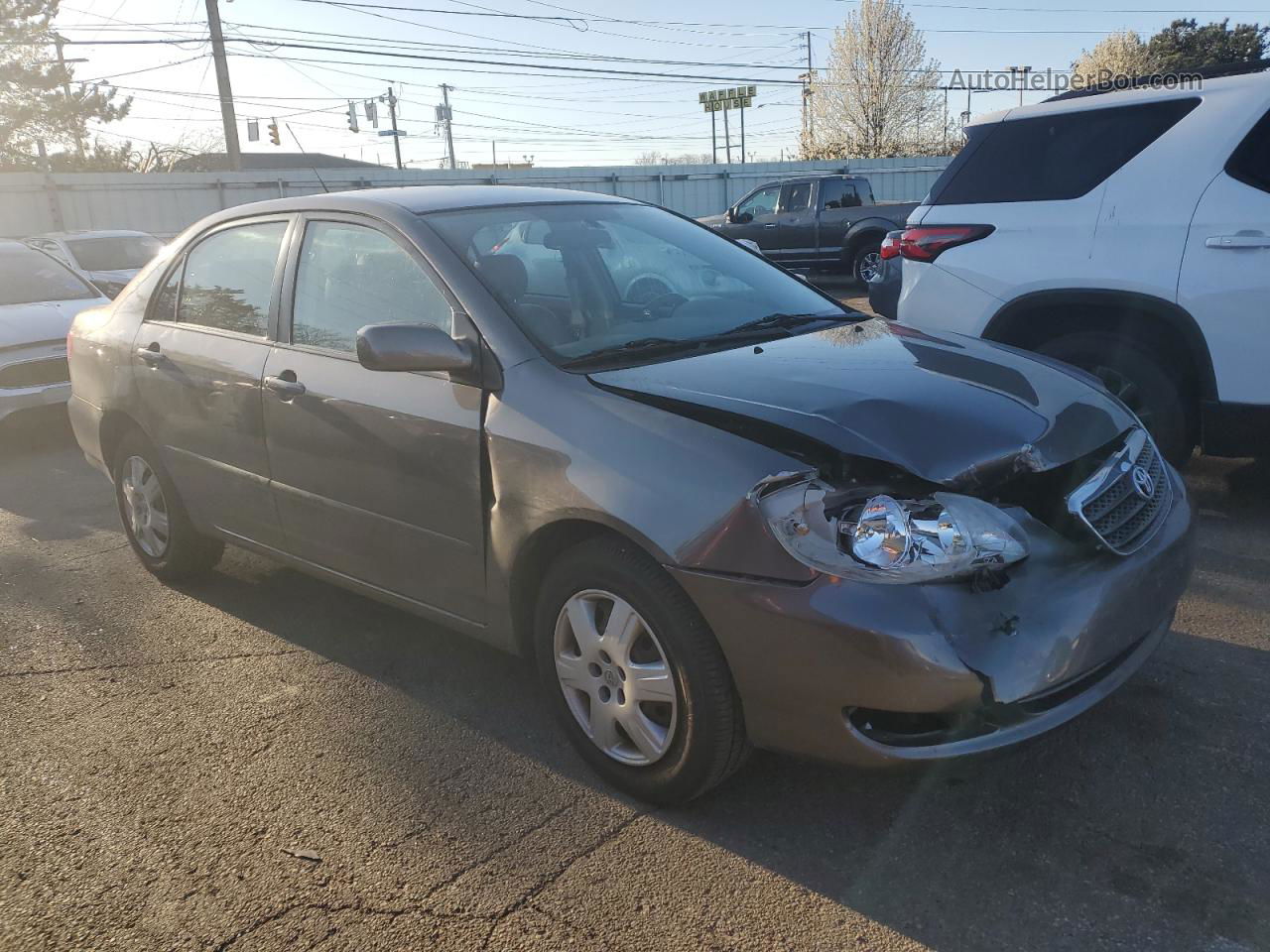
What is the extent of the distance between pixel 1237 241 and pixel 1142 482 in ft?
6.84

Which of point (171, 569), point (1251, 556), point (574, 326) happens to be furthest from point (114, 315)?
point (1251, 556)

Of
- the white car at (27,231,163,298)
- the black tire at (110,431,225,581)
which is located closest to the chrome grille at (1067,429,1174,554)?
the black tire at (110,431,225,581)

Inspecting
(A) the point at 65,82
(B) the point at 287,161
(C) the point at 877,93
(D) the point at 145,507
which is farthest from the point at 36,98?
(D) the point at 145,507

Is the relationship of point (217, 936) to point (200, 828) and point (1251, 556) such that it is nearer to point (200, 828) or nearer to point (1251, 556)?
point (200, 828)

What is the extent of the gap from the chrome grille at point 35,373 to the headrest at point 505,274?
19.2 ft

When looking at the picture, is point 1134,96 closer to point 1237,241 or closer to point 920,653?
point 1237,241

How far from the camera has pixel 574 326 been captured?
334 cm

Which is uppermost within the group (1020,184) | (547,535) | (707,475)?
(1020,184)

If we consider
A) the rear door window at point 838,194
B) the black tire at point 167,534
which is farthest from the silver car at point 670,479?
the rear door window at point 838,194

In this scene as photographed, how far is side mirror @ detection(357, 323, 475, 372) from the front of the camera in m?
3.02

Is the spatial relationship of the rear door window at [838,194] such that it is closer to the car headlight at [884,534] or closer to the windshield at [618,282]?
the windshield at [618,282]

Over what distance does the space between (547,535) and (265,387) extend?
149cm

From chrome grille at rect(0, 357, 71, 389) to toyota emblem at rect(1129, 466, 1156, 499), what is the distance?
755cm

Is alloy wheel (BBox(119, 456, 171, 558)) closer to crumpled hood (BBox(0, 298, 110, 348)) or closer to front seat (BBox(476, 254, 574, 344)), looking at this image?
Result: front seat (BBox(476, 254, 574, 344))
